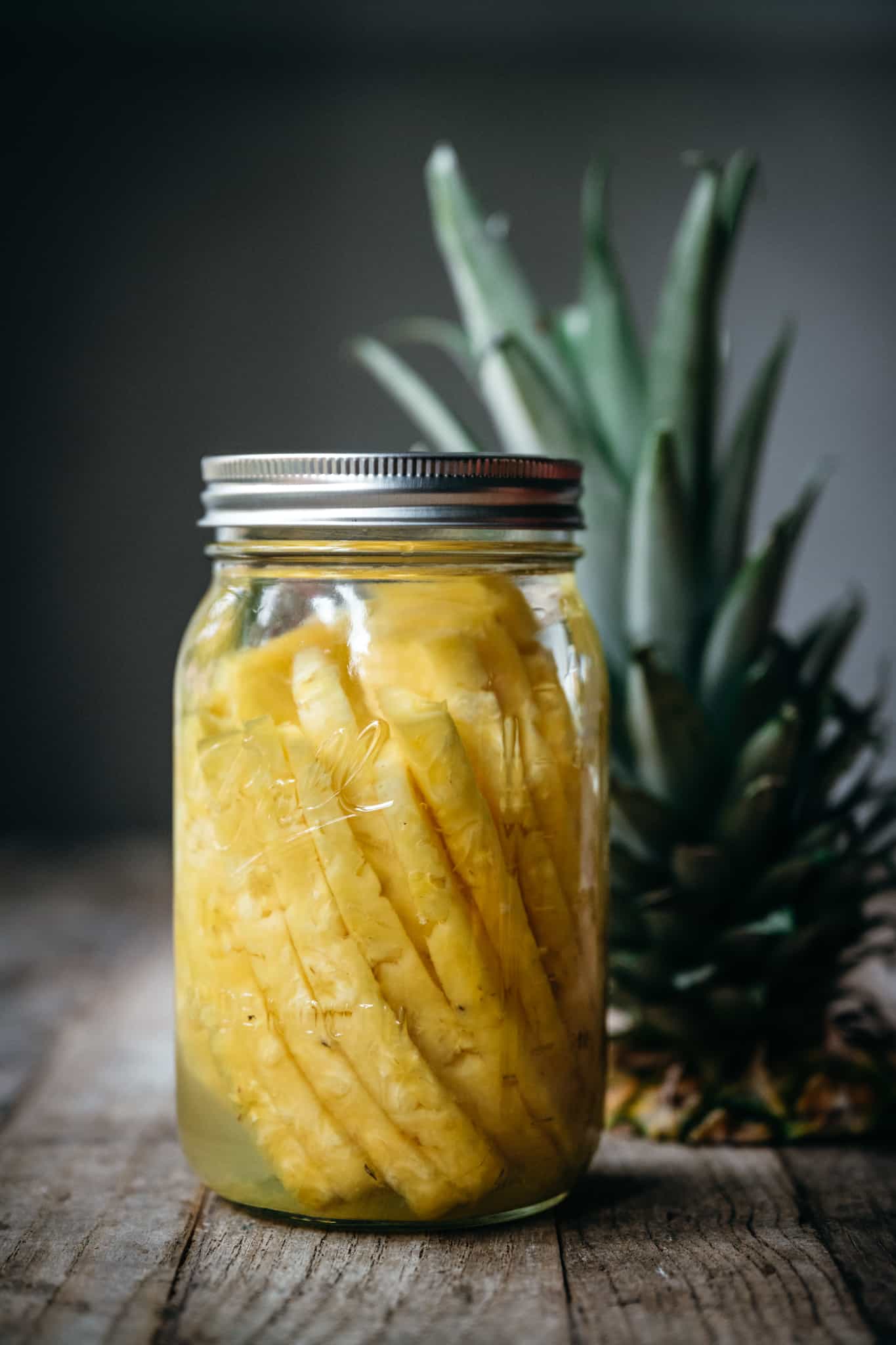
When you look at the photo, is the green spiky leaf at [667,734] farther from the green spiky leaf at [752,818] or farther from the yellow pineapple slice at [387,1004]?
the yellow pineapple slice at [387,1004]

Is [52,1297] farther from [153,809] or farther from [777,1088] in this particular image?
[153,809]

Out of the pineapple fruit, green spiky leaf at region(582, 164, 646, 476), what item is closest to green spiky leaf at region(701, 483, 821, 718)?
the pineapple fruit

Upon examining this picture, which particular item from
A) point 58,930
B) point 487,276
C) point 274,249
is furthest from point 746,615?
point 274,249

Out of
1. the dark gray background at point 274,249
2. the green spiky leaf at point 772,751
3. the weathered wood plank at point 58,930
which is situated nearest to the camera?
the green spiky leaf at point 772,751

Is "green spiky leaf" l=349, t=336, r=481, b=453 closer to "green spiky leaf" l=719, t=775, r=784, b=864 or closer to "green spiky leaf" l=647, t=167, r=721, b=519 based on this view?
"green spiky leaf" l=647, t=167, r=721, b=519

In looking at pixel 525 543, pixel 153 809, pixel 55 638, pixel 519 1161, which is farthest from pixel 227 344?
pixel 519 1161

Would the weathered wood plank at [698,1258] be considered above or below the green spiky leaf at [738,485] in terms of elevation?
below

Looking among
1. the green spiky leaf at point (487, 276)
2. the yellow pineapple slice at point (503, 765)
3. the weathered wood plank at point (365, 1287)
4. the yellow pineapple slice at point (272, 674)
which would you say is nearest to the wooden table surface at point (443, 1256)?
the weathered wood plank at point (365, 1287)
